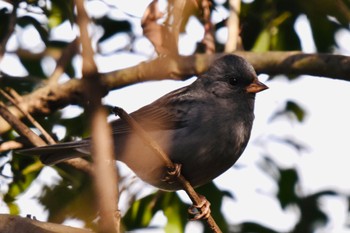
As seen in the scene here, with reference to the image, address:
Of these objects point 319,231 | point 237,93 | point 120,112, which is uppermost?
point 120,112

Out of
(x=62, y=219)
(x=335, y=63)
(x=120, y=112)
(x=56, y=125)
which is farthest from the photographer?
(x=56, y=125)

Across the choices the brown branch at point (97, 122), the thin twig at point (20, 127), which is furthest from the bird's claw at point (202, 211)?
the brown branch at point (97, 122)

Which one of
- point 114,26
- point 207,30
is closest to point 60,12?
point 114,26

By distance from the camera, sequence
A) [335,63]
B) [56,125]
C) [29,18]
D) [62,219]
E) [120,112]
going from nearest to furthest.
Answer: [120,112], [62,219], [335,63], [29,18], [56,125]

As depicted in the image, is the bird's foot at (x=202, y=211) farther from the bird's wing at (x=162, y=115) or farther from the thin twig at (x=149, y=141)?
the bird's wing at (x=162, y=115)

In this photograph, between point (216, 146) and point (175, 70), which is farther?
point (175, 70)

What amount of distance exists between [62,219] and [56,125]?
4.75 feet

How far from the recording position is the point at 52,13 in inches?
223

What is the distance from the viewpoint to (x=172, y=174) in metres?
4.55

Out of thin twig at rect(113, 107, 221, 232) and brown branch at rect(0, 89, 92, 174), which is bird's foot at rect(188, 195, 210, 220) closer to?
thin twig at rect(113, 107, 221, 232)

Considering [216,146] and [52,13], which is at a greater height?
[52,13]

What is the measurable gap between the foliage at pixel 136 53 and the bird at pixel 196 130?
23 centimetres

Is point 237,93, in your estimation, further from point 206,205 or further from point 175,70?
point 206,205

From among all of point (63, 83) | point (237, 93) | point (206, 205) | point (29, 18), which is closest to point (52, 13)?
point (29, 18)
